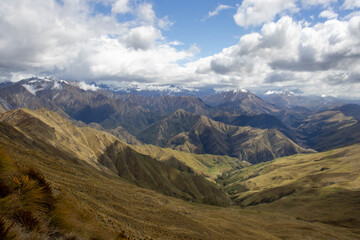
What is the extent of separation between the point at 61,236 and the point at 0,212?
3041 millimetres

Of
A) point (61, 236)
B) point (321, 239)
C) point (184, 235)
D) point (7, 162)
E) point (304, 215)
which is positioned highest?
point (7, 162)

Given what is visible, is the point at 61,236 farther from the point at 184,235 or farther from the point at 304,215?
the point at 304,215

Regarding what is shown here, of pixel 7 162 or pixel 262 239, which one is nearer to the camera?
pixel 7 162

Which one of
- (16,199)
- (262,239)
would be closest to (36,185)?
(16,199)

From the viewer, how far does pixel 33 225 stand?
963 centimetres

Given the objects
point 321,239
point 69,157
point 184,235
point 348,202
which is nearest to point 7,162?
point 184,235

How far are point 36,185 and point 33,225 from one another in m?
2.48

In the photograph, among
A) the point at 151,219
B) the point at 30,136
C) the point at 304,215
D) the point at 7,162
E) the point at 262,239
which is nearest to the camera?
the point at 7,162

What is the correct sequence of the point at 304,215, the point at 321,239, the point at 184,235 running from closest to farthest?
1. the point at 184,235
2. the point at 321,239
3. the point at 304,215

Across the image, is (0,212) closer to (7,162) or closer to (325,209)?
(7,162)

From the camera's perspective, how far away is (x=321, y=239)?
338ft

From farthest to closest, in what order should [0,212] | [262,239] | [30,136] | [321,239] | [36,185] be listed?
[30,136] < [321,239] < [262,239] < [36,185] < [0,212]

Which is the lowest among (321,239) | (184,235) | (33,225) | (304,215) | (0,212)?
(304,215)

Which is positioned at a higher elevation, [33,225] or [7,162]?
[7,162]
